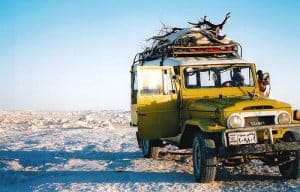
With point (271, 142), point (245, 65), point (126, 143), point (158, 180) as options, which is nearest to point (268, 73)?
point (245, 65)

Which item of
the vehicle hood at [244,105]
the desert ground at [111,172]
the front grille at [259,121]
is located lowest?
the desert ground at [111,172]

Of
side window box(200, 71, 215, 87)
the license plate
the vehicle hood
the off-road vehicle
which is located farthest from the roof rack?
the license plate

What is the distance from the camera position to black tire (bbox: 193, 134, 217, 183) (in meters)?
8.86

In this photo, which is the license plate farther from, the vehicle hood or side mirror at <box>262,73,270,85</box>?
side mirror at <box>262,73,270,85</box>

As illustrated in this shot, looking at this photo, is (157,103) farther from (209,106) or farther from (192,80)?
(209,106)

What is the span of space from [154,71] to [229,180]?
→ 288 cm

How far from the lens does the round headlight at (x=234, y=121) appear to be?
8961 mm

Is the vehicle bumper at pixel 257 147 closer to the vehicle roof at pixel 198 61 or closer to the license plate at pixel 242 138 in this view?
the license plate at pixel 242 138

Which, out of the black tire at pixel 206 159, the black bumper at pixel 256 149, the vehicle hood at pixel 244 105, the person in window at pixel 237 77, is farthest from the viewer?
the person in window at pixel 237 77

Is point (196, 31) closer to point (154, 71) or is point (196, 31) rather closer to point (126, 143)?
point (154, 71)

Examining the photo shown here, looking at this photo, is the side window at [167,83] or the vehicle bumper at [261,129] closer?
the vehicle bumper at [261,129]

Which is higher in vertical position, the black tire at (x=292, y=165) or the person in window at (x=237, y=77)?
the person in window at (x=237, y=77)

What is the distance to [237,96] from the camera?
10.6 meters

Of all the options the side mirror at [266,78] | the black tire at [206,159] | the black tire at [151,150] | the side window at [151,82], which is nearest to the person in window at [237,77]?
the side mirror at [266,78]
